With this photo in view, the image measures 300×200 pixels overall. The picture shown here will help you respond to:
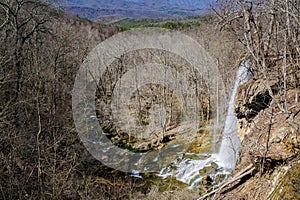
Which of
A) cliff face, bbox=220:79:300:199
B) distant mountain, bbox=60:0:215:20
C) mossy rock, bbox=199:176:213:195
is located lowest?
mossy rock, bbox=199:176:213:195

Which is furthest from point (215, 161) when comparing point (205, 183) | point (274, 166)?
point (274, 166)

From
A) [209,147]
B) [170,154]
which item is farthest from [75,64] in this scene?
[209,147]

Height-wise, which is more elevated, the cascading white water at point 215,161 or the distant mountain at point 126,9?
the distant mountain at point 126,9

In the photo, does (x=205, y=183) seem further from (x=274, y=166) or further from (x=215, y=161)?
(x=274, y=166)

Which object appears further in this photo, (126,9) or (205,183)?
(126,9)

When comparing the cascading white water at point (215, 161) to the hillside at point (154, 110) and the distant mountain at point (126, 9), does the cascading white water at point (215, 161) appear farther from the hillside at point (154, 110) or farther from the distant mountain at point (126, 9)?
the distant mountain at point (126, 9)

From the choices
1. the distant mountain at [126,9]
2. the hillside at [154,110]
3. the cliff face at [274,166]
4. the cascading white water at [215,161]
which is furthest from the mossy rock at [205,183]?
the distant mountain at [126,9]

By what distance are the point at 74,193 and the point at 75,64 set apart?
709 inches

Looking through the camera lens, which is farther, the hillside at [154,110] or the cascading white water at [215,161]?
the cascading white water at [215,161]

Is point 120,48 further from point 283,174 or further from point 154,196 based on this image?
point 283,174

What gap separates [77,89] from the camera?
86.8 feet

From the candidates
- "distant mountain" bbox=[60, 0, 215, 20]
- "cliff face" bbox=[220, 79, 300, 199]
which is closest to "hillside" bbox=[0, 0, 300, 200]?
"cliff face" bbox=[220, 79, 300, 199]

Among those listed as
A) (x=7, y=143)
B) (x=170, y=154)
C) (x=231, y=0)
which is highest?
(x=231, y=0)

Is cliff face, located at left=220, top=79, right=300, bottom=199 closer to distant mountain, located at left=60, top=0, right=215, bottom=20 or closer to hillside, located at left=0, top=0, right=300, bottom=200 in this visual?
hillside, located at left=0, top=0, right=300, bottom=200
